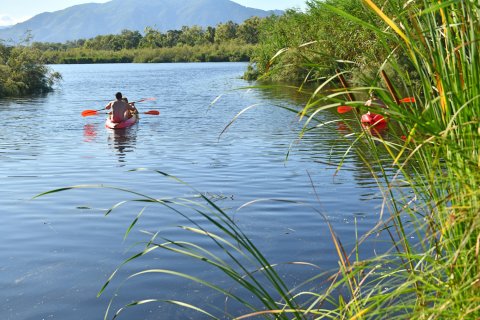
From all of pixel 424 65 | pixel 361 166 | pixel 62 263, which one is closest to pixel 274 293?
pixel 62 263

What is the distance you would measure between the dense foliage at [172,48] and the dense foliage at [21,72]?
41137 millimetres

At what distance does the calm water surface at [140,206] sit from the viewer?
706cm

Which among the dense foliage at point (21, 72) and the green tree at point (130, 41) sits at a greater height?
the dense foliage at point (21, 72)

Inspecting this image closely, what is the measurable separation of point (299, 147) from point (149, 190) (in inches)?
239

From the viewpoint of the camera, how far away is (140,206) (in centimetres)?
1065

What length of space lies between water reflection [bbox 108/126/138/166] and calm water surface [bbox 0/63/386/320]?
0.09ft

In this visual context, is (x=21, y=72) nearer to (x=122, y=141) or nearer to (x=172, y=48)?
(x=122, y=141)

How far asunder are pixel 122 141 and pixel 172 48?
82372 mm

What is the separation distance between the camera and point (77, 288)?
7.12 meters

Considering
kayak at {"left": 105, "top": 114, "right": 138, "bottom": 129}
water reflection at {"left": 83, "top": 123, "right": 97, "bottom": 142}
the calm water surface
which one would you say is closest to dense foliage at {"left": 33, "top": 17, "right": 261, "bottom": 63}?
water reflection at {"left": 83, "top": 123, "right": 97, "bottom": 142}

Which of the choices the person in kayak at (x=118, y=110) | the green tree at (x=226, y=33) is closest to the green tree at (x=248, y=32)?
the green tree at (x=226, y=33)

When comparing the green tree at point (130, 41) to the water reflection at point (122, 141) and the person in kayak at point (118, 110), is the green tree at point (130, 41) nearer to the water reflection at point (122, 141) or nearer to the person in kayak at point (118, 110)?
the person in kayak at point (118, 110)

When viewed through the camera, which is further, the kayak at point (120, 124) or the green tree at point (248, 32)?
the green tree at point (248, 32)

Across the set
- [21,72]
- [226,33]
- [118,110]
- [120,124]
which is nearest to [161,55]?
[226,33]
